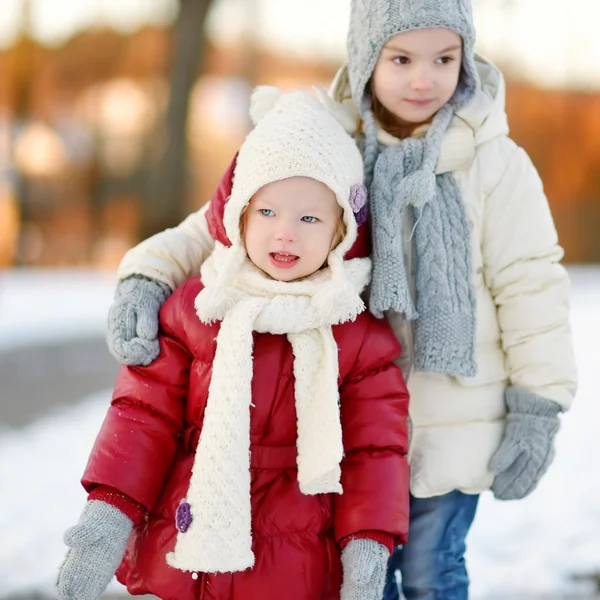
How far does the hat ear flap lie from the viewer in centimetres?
187

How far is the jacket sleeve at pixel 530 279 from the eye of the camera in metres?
1.89

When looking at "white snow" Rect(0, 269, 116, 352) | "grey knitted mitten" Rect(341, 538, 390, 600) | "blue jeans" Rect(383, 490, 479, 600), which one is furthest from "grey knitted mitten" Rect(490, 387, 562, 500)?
"white snow" Rect(0, 269, 116, 352)

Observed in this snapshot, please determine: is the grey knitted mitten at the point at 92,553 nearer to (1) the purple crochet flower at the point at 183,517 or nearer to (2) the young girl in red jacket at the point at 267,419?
(2) the young girl in red jacket at the point at 267,419

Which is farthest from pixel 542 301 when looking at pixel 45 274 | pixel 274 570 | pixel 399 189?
pixel 45 274

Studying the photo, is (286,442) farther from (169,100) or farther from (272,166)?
(169,100)

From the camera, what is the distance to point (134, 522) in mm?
1734

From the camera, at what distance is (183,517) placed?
64.7 inches

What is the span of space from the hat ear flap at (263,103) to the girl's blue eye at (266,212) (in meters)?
0.27

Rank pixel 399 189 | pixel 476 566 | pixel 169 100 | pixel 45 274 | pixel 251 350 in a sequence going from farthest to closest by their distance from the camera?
pixel 45 274, pixel 169 100, pixel 476 566, pixel 399 189, pixel 251 350

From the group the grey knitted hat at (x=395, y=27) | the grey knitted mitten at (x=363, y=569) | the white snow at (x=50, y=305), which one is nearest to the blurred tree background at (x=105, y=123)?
the white snow at (x=50, y=305)

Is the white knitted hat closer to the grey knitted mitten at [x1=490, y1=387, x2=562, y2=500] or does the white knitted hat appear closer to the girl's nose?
the girl's nose

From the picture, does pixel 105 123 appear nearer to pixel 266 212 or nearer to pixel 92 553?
pixel 266 212

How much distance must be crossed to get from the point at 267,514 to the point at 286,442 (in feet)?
0.49

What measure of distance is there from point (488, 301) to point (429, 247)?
0.22 m
